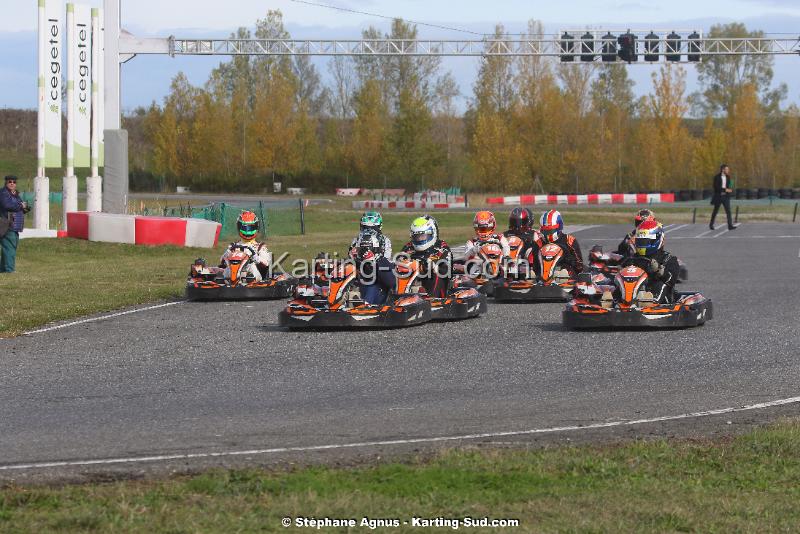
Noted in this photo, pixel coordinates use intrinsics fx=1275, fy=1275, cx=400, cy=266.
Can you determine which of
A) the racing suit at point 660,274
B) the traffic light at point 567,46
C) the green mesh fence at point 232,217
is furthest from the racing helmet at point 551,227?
the traffic light at point 567,46

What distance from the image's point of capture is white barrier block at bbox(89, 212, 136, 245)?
26.8m

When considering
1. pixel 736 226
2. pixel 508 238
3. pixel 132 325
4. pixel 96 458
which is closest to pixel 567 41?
→ pixel 736 226

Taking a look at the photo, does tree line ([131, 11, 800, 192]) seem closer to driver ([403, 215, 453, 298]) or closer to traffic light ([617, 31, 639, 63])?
traffic light ([617, 31, 639, 63])

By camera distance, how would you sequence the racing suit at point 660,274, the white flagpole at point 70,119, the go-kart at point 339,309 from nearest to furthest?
the go-kart at point 339,309 < the racing suit at point 660,274 < the white flagpole at point 70,119

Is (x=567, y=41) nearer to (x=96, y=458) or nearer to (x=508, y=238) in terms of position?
(x=508, y=238)

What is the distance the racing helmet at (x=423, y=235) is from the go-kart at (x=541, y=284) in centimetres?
178

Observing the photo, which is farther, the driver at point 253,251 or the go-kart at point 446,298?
the driver at point 253,251

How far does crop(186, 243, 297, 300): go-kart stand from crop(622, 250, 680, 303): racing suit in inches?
201

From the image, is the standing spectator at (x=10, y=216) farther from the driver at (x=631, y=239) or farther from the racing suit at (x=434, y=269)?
the driver at (x=631, y=239)

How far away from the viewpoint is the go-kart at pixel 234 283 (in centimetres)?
1638

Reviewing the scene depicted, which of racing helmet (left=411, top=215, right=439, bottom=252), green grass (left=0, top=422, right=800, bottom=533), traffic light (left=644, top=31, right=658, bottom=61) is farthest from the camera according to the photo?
traffic light (left=644, top=31, right=658, bottom=61)

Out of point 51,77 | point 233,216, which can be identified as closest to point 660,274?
point 51,77

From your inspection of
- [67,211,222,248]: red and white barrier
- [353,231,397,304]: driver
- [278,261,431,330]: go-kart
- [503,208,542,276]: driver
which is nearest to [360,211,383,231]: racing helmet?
[353,231,397,304]: driver

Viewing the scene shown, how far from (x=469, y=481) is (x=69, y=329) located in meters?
8.05
